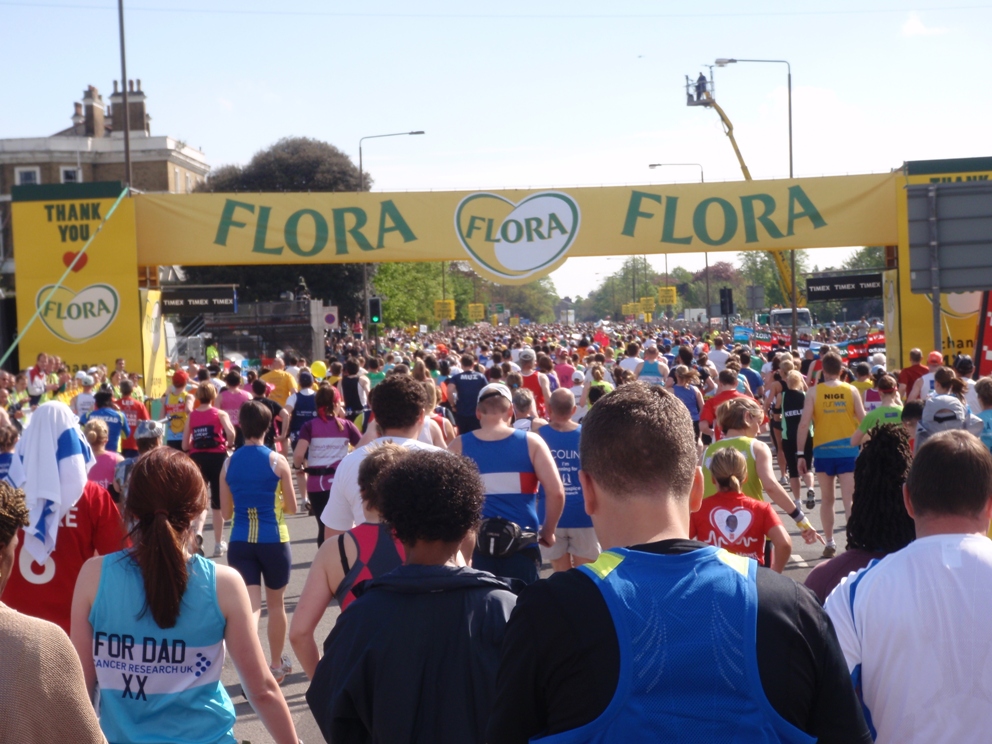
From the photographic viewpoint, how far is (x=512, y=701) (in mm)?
2078

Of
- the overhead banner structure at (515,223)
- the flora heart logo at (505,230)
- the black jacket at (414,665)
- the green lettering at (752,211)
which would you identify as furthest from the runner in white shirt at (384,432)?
the green lettering at (752,211)

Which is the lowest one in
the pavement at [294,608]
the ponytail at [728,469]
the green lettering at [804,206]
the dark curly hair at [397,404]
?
the pavement at [294,608]

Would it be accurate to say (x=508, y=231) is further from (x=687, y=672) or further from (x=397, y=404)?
(x=687, y=672)

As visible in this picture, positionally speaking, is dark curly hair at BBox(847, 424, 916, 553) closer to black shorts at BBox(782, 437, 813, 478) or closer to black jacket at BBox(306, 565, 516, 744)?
black jacket at BBox(306, 565, 516, 744)

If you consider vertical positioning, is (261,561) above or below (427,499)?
below

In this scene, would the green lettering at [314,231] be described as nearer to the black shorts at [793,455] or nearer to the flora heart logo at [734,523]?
the black shorts at [793,455]

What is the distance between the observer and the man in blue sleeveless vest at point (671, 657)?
1972 millimetres

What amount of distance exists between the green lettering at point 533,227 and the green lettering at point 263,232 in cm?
455

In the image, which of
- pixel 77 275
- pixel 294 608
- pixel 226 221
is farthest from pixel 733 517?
pixel 77 275

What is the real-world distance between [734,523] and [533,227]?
14.3 m

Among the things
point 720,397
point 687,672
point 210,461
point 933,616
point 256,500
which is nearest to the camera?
point 687,672

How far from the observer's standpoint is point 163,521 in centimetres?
324

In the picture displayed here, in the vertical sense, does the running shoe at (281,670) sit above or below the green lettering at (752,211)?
below

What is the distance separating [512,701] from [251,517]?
524 centimetres
